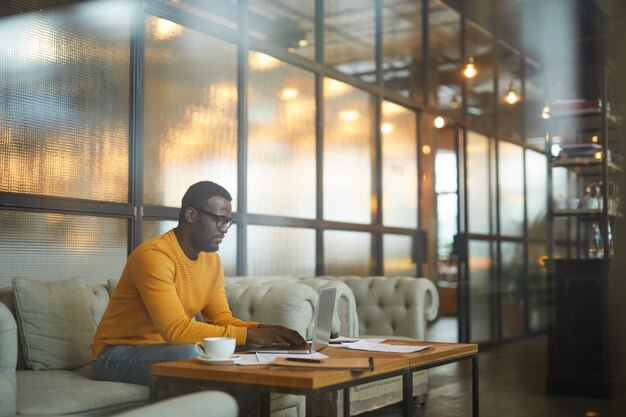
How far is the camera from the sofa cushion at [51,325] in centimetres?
298

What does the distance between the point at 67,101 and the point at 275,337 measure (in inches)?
68.1

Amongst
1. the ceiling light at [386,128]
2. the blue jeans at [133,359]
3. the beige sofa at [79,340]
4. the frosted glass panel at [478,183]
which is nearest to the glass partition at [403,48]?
the ceiling light at [386,128]

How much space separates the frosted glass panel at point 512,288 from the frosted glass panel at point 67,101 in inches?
183

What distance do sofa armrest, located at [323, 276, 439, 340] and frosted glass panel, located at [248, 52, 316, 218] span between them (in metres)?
0.68

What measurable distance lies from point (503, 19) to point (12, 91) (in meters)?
5.17

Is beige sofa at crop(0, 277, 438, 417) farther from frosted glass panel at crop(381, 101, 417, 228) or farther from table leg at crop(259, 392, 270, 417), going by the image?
frosted glass panel at crop(381, 101, 417, 228)

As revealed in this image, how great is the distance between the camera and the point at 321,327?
2.39m

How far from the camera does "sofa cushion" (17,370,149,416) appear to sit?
8.03ft

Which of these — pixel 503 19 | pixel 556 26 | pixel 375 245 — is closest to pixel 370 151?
pixel 375 245

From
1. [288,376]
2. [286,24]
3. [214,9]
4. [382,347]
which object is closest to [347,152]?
[286,24]

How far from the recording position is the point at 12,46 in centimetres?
333

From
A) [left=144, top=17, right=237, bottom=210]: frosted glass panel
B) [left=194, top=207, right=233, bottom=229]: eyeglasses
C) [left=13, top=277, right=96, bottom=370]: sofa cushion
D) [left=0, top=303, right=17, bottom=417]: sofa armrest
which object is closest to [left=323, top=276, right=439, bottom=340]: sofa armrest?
[left=144, top=17, right=237, bottom=210]: frosted glass panel

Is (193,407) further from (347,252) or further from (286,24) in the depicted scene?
(347,252)

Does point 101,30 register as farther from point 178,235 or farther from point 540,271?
point 540,271
